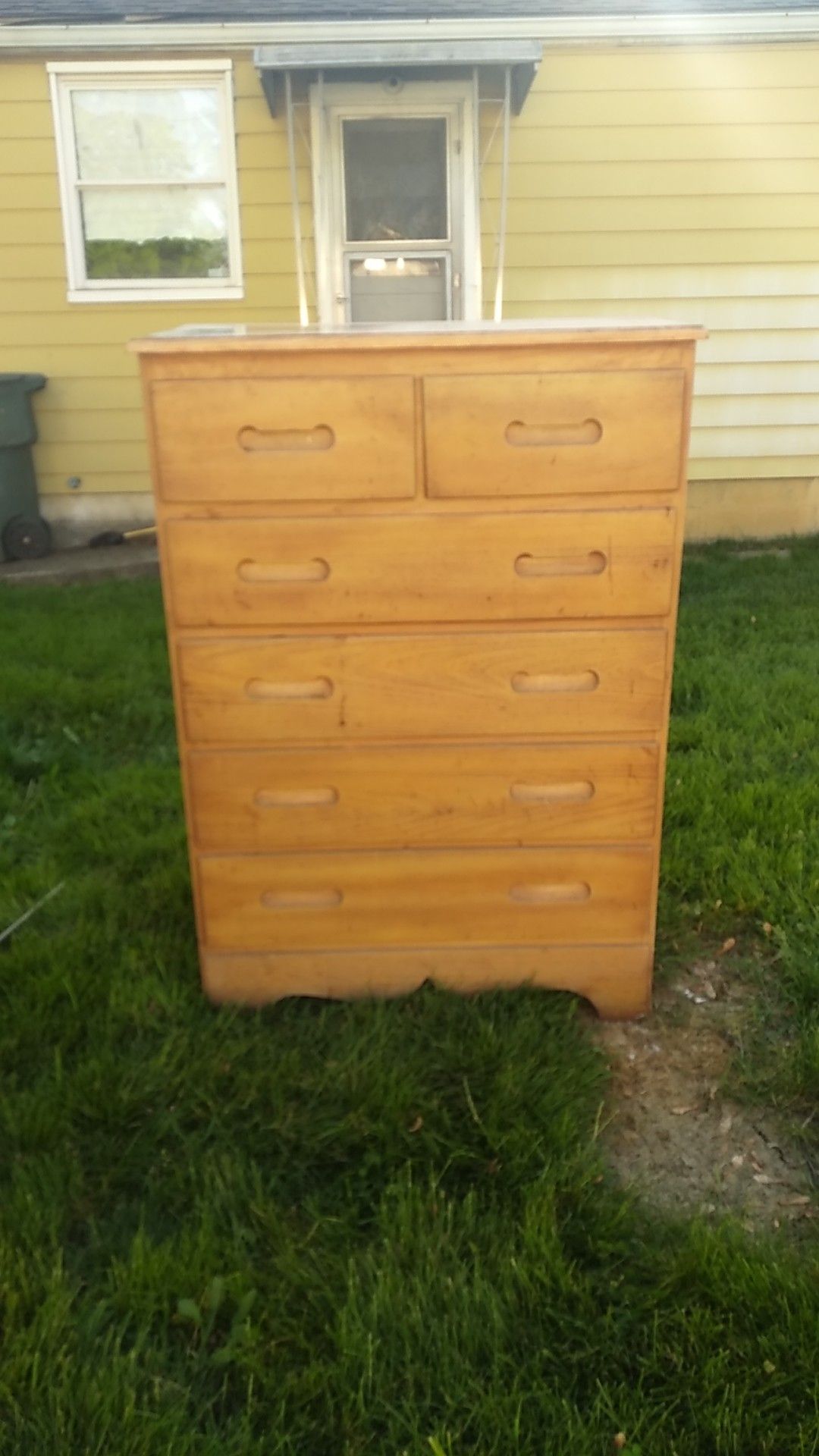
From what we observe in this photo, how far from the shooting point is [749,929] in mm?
2760

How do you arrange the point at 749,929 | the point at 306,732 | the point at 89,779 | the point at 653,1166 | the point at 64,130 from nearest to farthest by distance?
the point at 653,1166 → the point at 306,732 → the point at 749,929 → the point at 89,779 → the point at 64,130

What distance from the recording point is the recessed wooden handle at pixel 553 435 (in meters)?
2.10

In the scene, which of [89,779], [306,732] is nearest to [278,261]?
[89,779]

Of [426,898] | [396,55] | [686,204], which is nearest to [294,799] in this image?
[426,898]

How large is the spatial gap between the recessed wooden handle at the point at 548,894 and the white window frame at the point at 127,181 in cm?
564

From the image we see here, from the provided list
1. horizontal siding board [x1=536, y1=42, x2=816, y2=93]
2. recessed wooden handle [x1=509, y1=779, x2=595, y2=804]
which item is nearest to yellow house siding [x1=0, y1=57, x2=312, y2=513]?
horizontal siding board [x1=536, y1=42, x2=816, y2=93]

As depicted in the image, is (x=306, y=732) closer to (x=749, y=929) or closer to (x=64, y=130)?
(x=749, y=929)

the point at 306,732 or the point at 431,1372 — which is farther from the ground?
the point at 306,732

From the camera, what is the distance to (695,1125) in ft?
7.06

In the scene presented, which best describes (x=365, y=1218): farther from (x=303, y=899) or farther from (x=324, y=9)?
(x=324, y=9)

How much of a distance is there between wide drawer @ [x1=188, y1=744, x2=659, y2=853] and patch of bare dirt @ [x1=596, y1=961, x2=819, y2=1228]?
44cm

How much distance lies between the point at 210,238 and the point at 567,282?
2.23 m

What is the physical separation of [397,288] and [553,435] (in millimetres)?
5470

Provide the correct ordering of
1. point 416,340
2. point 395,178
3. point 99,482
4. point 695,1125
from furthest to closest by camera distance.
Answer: point 99,482 < point 395,178 < point 695,1125 < point 416,340
